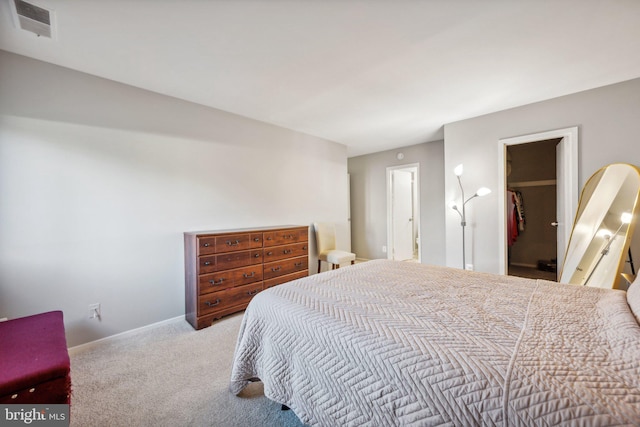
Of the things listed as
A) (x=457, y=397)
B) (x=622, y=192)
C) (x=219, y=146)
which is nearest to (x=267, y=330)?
(x=457, y=397)

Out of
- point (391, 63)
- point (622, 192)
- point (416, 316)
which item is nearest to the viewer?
point (416, 316)

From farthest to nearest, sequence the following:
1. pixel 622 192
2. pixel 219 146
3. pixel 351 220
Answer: pixel 351 220 → pixel 219 146 → pixel 622 192

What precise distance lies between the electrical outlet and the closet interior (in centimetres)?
580

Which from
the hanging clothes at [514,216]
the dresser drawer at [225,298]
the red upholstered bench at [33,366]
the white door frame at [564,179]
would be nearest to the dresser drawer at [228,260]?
the dresser drawer at [225,298]

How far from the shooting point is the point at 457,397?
0.79 metres

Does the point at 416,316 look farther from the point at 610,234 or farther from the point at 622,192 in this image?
the point at 622,192

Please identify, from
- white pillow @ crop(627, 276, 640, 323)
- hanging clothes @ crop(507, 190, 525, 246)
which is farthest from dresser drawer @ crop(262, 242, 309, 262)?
hanging clothes @ crop(507, 190, 525, 246)

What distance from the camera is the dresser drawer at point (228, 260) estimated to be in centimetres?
251

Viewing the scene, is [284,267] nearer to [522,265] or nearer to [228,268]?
[228,268]

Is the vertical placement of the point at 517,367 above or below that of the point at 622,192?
below

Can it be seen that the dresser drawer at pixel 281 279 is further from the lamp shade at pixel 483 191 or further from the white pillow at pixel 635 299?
the white pillow at pixel 635 299

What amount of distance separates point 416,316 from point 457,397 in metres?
0.41

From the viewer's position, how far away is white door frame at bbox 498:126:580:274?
2.74 meters

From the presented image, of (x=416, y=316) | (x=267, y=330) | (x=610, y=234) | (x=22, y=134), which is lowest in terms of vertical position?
(x=267, y=330)
